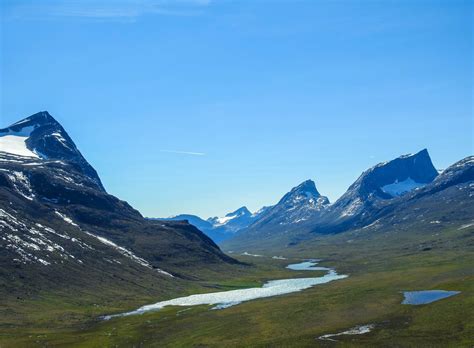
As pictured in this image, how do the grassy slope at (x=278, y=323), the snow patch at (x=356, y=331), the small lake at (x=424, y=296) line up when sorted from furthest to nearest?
the small lake at (x=424, y=296)
the snow patch at (x=356, y=331)
the grassy slope at (x=278, y=323)

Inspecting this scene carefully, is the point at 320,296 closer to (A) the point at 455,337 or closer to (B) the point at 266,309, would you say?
(B) the point at 266,309

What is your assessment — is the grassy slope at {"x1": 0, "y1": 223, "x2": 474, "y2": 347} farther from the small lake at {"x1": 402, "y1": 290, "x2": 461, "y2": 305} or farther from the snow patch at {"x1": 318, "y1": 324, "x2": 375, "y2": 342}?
the small lake at {"x1": 402, "y1": 290, "x2": 461, "y2": 305}

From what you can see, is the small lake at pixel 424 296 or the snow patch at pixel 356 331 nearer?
the snow patch at pixel 356 331

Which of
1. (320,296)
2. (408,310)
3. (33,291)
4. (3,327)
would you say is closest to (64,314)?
(3,327)

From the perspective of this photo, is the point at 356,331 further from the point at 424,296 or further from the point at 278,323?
the point at 424,296

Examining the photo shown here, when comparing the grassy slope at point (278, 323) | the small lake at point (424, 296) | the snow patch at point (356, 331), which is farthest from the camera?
the small lake at point (424, 296)

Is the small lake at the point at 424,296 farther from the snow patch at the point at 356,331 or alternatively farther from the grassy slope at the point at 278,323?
the snow patch at the point at 356,331

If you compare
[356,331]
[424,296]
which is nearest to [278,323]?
[356,331]

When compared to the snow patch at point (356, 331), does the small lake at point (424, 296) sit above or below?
above

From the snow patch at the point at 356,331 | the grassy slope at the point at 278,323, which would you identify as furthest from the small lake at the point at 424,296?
the snow patch at the point at 356,331
